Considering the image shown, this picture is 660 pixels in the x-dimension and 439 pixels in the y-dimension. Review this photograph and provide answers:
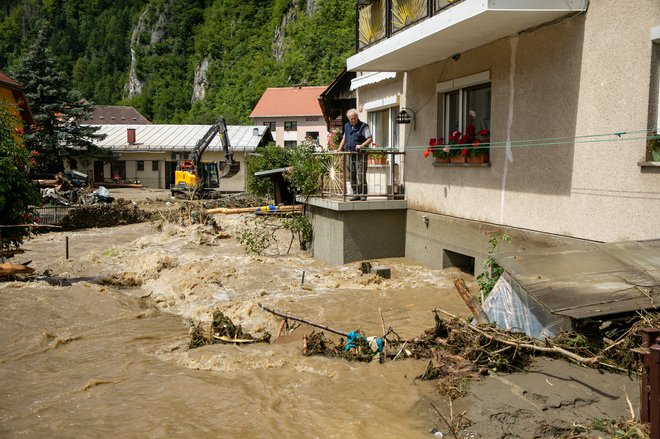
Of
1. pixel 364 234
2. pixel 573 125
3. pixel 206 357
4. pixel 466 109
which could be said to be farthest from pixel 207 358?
pixel 466 109

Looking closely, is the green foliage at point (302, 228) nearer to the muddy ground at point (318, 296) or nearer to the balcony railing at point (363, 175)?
the muddy ground at point (318, 296)

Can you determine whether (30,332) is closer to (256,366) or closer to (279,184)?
(256,366)

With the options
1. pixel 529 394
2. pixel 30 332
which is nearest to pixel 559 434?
pixel 529 394

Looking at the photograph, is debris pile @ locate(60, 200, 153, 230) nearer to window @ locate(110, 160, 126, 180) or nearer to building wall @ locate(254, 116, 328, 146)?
window @ locate(110, 160, 126, 180)

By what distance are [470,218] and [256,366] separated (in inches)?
204

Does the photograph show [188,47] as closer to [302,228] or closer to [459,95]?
[302,228]

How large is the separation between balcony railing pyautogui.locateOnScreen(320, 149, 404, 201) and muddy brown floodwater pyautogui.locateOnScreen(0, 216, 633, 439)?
160 centimetres

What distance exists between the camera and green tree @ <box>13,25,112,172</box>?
3881 cm

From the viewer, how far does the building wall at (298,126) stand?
6819 cm

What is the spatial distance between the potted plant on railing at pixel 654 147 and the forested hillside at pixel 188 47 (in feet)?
220

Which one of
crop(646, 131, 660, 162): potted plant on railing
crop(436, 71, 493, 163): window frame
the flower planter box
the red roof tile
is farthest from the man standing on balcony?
the red roof tile

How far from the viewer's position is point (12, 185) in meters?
11.7

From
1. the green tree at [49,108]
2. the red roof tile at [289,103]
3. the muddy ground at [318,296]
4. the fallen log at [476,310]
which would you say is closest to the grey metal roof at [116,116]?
the red roof tile at [289,103]

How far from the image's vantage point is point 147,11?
11212 cm
